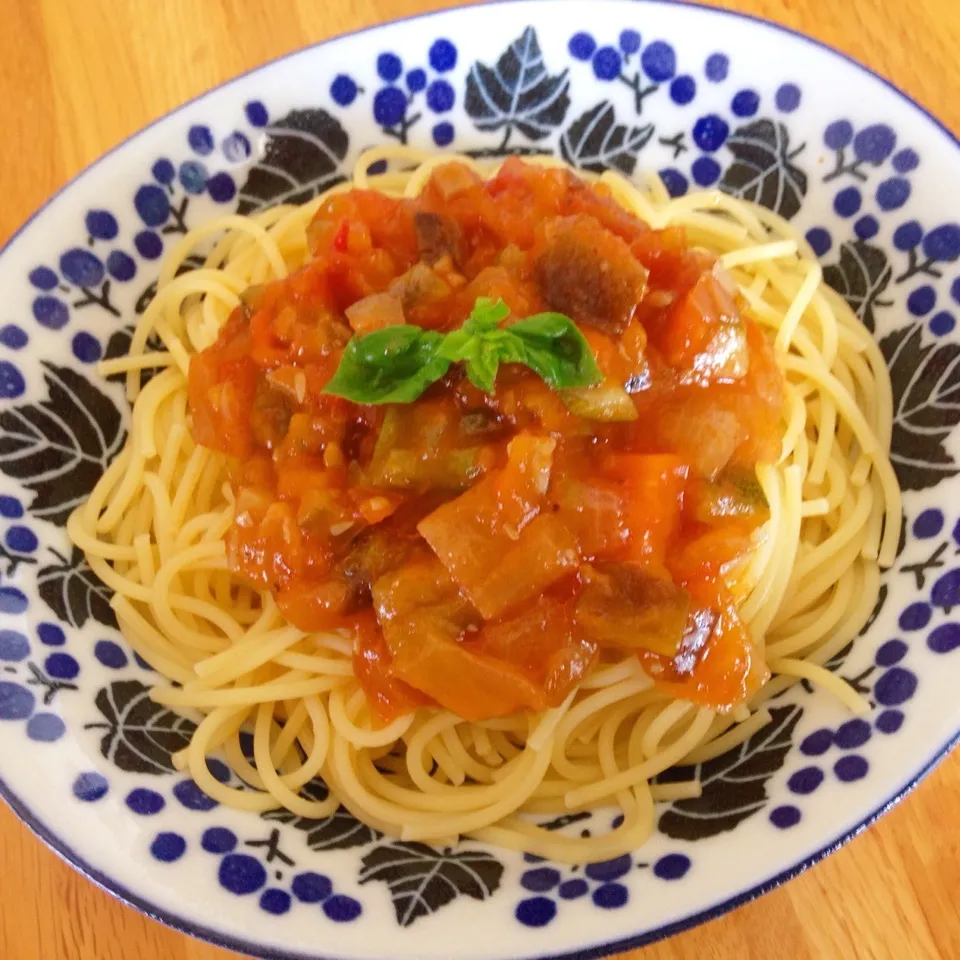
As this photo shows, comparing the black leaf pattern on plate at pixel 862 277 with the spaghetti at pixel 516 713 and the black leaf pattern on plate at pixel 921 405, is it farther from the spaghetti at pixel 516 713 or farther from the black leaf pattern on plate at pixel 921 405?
the black leaf pattern on plate at pixel 921 405

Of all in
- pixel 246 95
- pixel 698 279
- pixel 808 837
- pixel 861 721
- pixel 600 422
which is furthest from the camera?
pixel 246 95

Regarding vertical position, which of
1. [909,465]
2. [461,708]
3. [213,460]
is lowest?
[909,465]

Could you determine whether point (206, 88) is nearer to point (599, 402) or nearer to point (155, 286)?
point (155, 286)

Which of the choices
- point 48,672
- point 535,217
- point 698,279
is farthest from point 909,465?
point 48,672

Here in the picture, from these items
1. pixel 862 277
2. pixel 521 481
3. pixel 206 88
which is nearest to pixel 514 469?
pixel 521 481

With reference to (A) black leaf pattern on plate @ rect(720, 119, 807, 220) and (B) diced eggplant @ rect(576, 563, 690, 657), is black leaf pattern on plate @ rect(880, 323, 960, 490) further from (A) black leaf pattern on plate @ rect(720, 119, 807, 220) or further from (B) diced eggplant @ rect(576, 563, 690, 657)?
(B) diced eggplant @ rect(576, 563, 690, 657)

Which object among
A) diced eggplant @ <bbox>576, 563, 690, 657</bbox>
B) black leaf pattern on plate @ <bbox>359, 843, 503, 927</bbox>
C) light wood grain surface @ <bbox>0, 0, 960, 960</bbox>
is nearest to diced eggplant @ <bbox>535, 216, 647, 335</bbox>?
diced eggplant @ <bbox>576, 563, 690, 657</bbox>

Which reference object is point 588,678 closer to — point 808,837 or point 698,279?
point 808,837
